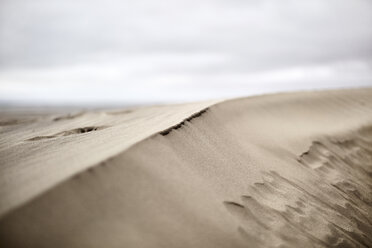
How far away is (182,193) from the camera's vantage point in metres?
1.62

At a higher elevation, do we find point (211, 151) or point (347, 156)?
point (211, 151)

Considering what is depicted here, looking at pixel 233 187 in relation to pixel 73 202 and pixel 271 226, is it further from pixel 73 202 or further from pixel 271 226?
pixel 73 202

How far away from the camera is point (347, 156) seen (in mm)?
3709

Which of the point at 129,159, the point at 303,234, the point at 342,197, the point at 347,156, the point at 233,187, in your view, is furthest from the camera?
the point at 347,156

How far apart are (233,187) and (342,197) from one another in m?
1.33

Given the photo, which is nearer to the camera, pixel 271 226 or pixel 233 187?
pixel 271 226

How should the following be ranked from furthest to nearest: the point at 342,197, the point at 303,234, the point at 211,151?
the point at 342,197 < the point at 211,151 < the point at 303,234

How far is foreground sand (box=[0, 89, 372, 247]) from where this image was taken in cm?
126

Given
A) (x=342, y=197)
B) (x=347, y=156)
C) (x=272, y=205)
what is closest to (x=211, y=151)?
(x=272, y=205)

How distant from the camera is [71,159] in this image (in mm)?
1705

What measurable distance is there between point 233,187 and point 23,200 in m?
1.30

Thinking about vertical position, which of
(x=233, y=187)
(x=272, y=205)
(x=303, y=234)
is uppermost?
(x=233, y=187)

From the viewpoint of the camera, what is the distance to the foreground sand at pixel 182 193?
1259 mm

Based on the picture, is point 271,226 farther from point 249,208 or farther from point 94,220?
point 94,220
